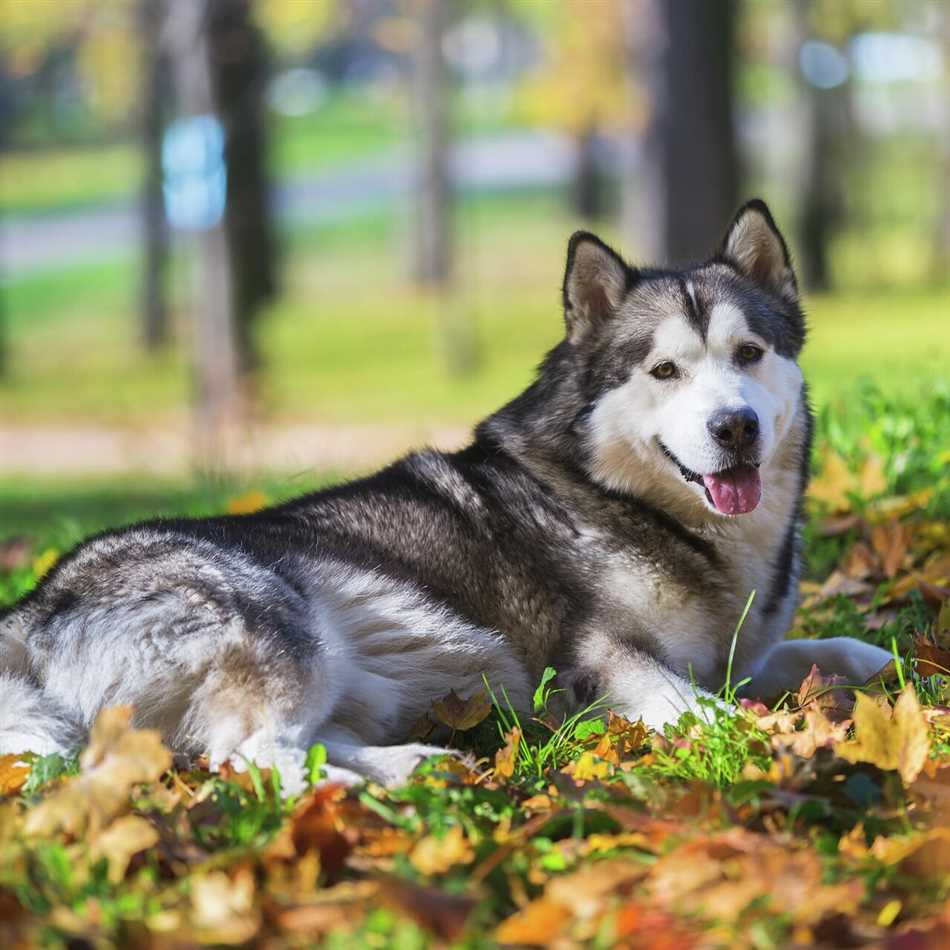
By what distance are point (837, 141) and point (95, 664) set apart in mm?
22564

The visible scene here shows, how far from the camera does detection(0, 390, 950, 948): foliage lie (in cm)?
250

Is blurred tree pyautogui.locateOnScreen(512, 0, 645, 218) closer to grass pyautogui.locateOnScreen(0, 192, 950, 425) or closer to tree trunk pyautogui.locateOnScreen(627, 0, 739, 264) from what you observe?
grass pyautogui.locateOnScreen(0, 192, 950, 425)

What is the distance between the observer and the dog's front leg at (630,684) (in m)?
3.90

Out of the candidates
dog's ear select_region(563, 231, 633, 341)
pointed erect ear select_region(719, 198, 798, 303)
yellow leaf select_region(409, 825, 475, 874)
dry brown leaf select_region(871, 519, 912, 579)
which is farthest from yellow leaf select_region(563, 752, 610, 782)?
dry brown leaf select_region(871, 519, 912, 579)

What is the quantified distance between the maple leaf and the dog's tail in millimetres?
1941

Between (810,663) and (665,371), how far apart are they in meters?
1.07

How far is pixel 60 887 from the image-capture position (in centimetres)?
269

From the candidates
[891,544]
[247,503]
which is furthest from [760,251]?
[247,503]

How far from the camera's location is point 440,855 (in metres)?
2.79

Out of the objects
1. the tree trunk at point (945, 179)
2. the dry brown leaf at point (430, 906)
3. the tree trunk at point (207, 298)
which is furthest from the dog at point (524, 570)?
the tree trunk at point (945, 179)

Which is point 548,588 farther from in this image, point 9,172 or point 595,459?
point 9,172

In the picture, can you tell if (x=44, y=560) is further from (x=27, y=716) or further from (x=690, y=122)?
(x=690, y=122)

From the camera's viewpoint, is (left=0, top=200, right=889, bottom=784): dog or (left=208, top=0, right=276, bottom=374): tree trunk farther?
(left=208, top=0, right=276, bottom=374): tree trunk

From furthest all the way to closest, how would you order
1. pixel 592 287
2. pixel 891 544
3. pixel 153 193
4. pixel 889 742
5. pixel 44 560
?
1. pixel 153 193
2. pixel 44 560
3. pixel 891 544
4. pixel 592 287
5. pixel 889 742
